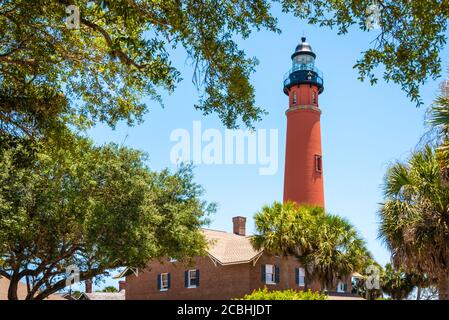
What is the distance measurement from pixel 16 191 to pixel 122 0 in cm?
1854

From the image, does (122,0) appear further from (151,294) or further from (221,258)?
(151,294)

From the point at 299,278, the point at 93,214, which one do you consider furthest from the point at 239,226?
the point at 93,214

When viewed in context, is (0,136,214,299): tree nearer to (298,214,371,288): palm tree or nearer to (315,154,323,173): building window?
(298,214,371,288): palm tree

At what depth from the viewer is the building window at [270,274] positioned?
124 feet

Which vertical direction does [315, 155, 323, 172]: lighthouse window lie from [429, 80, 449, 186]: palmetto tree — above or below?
above

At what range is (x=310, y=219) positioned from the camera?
33688 millimetres

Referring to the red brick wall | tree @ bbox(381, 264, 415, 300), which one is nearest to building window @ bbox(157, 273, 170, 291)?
the red brick wall

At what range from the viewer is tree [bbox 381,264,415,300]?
4641 centimetres

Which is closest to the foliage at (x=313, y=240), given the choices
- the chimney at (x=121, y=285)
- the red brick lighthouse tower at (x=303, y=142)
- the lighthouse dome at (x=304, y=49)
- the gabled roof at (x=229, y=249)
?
the gabled roof at (x=229, y=249)

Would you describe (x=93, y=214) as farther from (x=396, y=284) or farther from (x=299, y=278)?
(x=396, y=284)

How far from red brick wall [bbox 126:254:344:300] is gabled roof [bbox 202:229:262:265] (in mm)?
633

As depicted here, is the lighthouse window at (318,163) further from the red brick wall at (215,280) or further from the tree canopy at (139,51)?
the tree canopy at (139,51)

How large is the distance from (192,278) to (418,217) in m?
23.6
